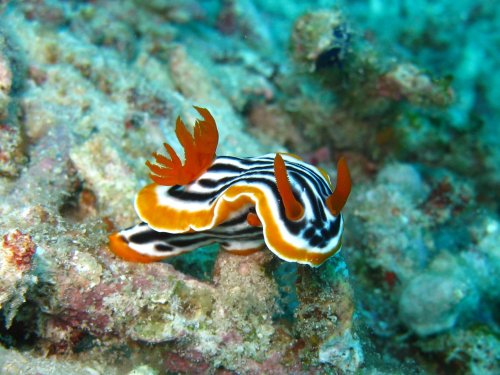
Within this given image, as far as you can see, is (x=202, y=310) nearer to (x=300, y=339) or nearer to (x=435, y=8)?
(x=300, y=339)

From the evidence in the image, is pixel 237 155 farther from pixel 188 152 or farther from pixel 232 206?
pixel 232 206

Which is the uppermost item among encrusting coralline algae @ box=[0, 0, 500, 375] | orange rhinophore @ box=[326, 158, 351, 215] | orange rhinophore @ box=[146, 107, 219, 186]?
orange rhinophore @ box=[326, 158, 351, 215]

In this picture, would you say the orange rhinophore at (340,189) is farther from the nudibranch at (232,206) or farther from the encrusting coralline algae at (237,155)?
the encrusting coralline algae at (237,155)

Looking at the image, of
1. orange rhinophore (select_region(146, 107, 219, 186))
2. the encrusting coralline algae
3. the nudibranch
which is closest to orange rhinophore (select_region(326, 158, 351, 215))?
the nudibranch

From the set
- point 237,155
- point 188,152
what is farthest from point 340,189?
point 237,155

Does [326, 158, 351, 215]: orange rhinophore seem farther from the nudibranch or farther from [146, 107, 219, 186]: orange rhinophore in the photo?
[146, 107, 219, 186]: orange rhinophore

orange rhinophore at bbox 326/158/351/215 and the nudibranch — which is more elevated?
orange rhinophore at bbox 326/158/351/215
